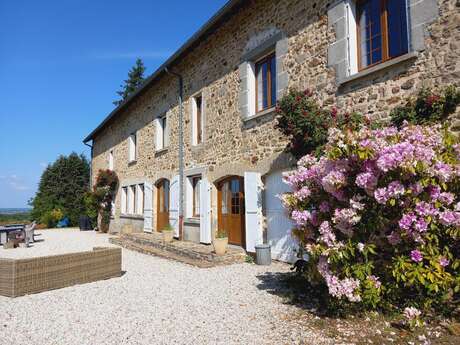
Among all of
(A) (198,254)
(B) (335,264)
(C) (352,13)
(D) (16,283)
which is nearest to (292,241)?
(A) (198,254)

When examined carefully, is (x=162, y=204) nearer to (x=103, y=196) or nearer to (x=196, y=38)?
(x=196, y=38)

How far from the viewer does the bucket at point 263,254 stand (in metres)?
6.66

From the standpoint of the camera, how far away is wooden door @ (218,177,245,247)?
8.03 meters

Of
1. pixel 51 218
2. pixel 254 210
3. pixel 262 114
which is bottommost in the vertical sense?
pixel 51 218

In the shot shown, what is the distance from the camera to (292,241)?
6.41m

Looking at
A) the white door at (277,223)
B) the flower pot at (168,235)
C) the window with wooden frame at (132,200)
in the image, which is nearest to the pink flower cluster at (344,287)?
the white door at (277,223)

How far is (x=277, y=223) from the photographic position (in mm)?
6758

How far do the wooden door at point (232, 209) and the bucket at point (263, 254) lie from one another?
1.26 meters

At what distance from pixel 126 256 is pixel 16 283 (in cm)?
369

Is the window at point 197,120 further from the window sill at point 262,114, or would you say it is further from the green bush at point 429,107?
the green bush at point 429,107

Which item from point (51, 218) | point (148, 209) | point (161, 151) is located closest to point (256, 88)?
point (161, 151)

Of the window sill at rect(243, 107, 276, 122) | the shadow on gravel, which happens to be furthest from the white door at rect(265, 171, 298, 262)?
the window sill at rect(243, 107, 276, 122)

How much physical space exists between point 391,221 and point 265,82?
16.1ft

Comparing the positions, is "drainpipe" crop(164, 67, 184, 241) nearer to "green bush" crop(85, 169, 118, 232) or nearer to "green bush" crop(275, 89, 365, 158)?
"green bush" crop(275, 89, 365, 158)
